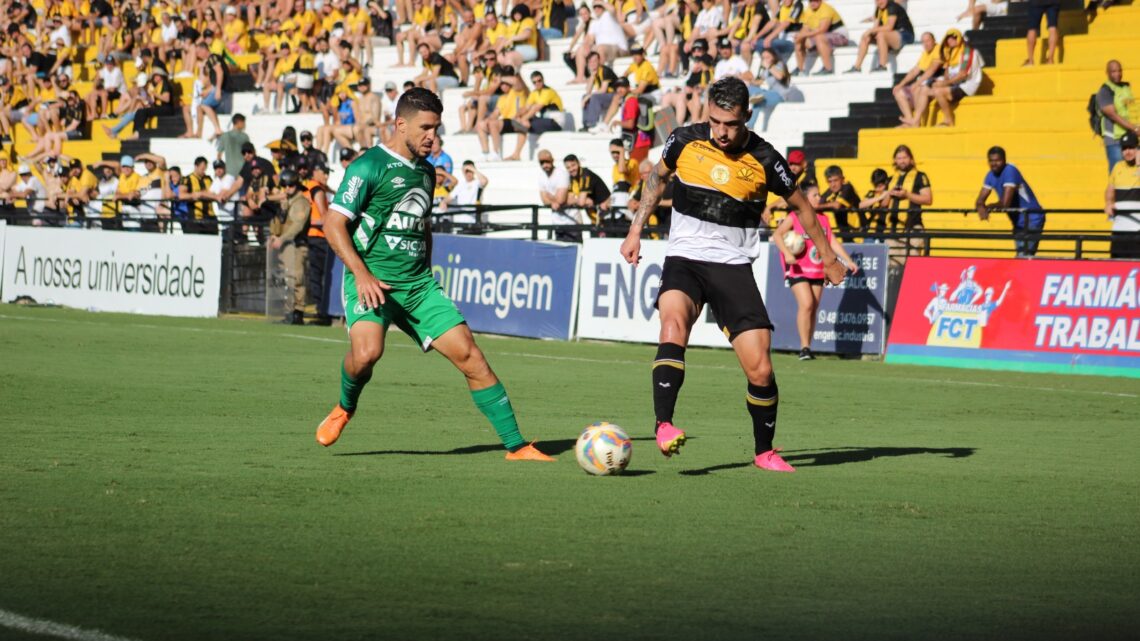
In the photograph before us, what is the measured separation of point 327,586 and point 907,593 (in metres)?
2.10

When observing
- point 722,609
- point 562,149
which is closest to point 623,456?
point 722,609

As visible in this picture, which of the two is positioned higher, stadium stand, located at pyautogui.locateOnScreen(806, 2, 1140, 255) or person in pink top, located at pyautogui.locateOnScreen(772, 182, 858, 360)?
stadium stand, located at pyautogui.locateOnScreen(806, 2, 1140, 255)

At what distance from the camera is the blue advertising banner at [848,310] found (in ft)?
68.8

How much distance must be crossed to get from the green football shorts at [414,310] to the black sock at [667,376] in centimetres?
118

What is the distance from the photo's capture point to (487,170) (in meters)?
30.9

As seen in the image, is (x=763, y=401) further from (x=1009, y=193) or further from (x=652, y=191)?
(x=1009, y=193)

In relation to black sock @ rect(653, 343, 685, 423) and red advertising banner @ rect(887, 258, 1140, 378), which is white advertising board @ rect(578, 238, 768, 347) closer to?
red advertising banner @ rect(887, 258, 1140, 378)

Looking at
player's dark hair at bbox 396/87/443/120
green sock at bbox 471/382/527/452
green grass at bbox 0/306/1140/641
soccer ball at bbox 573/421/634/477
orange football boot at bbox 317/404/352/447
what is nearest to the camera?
green grass at bbox 0/306/1140/641

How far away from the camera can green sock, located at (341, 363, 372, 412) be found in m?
10.0

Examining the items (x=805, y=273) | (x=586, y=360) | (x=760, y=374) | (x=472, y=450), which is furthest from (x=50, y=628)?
(x=805, y=273)

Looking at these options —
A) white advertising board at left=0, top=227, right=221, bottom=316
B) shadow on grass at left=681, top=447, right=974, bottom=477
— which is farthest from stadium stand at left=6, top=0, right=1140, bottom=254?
shadow on grass at left=681, top=447, right=974, bottom=477

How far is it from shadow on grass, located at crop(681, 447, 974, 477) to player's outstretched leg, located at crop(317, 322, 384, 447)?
203 centimetres

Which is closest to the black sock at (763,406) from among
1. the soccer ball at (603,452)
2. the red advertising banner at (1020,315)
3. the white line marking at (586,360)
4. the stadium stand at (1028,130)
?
the soccer ball at (603,452)

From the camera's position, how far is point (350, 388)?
10148 mm
